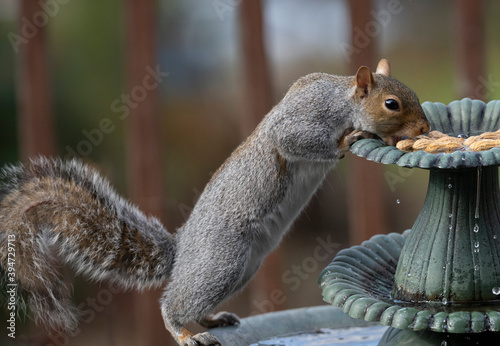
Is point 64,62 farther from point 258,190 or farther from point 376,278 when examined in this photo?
point 376,278

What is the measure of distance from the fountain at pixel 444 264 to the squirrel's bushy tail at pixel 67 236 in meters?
0.48

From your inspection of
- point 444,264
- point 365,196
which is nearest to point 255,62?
point 365,196

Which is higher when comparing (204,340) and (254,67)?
(254,67)

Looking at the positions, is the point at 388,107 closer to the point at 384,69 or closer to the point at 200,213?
the point at 384,69

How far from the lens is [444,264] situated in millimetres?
1143

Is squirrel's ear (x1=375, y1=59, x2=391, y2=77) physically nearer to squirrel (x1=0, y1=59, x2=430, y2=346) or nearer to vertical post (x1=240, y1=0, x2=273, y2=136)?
squirrel (x1=0, y1=59, x2=430, y2=346)

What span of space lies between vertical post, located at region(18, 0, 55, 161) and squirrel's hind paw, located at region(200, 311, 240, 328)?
766 mm

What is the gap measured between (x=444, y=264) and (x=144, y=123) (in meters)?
1.11

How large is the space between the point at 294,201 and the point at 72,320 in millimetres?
538

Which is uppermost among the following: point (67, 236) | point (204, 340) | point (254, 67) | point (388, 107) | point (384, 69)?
point (254, 67)

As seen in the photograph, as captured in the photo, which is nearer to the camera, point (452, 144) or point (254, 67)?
point (452, 144)

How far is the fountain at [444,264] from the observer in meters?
1.03

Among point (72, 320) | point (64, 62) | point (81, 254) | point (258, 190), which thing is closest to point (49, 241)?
point (81, 254)

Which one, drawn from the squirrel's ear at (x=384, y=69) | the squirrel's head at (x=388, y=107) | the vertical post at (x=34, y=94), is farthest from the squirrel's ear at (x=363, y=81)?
the vertical post at (x=34, y=94)
